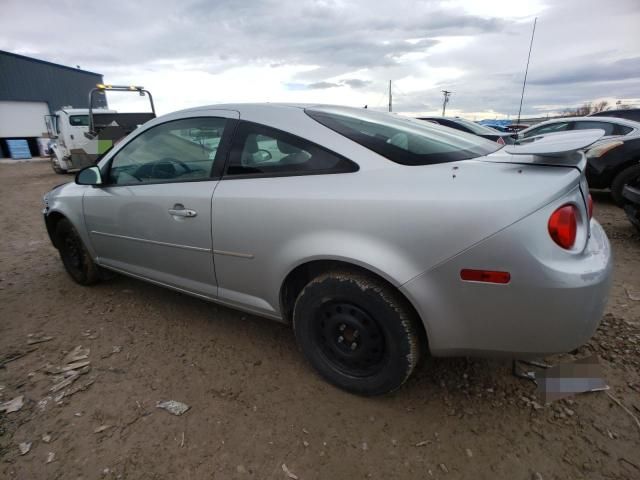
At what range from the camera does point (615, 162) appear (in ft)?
17.8

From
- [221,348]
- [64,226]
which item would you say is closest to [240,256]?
[221,348]

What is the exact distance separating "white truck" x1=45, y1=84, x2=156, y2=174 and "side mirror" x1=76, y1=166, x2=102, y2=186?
23.0 ft

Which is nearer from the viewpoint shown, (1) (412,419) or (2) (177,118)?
(1) (412,419)

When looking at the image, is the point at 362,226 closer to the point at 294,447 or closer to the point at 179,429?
the point at 294,447

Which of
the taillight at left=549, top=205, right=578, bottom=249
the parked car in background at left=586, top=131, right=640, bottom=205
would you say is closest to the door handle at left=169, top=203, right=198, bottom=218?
the taillight at left=549, top=205, right=578, bottom=249

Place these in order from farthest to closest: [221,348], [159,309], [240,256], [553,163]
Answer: [159,309], [221,348], [240,256], [553,163]

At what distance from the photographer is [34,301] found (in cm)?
331

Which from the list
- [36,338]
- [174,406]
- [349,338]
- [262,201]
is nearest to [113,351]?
[36,338]

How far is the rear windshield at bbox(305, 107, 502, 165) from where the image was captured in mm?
1843

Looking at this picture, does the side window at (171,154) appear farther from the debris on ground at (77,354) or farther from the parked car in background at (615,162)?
the parked car in background at (615,162)

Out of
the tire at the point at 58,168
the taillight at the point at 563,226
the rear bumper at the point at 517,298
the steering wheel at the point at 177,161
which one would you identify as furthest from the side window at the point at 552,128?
the tire at the point at 58,168

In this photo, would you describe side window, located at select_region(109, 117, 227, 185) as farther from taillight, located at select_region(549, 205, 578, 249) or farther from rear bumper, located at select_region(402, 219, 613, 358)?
taillight, located at select_region(549, 205, 578, 249)

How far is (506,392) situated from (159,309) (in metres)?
2.56

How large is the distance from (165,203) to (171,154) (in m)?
0.44
